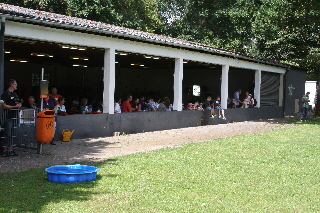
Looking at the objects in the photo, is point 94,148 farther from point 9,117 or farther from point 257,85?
point 257,85

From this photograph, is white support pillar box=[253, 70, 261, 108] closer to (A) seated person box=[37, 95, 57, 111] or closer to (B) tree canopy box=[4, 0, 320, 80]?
(B) tree canopy box=[4, 0, 320, 80]

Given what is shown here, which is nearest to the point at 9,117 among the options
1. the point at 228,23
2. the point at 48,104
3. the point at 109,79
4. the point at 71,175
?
the point at 48,104

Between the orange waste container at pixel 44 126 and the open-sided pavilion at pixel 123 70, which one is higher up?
the open-sided pavilion at pixel 123 70

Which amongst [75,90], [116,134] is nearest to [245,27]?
[75,90]

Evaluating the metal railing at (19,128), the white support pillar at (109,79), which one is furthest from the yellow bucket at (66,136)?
the white support pillar at (109,79)

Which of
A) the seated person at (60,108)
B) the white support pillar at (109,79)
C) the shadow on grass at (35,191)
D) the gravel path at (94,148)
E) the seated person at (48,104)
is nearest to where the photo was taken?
the shadow on grass at (35,191)

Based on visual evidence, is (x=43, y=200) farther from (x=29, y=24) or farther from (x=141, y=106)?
(x=141, y=106)

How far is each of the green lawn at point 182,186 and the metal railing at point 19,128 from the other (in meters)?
1.89

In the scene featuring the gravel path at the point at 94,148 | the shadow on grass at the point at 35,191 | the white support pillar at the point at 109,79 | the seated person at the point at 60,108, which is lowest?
the shadow on grass at the point at 35,191

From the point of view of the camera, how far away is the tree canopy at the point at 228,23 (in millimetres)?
27234

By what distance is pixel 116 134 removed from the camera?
514 inches

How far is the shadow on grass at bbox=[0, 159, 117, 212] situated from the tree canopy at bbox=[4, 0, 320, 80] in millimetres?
20251

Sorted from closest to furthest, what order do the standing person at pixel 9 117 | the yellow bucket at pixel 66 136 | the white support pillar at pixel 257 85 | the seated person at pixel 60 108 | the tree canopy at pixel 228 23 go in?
the standing person at pixel 9 117
the yellow bucket at pixel 66 136
the seated person at pixel 60 108
the white support pillar at pixel 257 85
the tree canopy at pixel 228 23

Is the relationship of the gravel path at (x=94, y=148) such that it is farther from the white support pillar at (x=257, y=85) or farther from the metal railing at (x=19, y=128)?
the white support pillar at (x=257, y=85)
